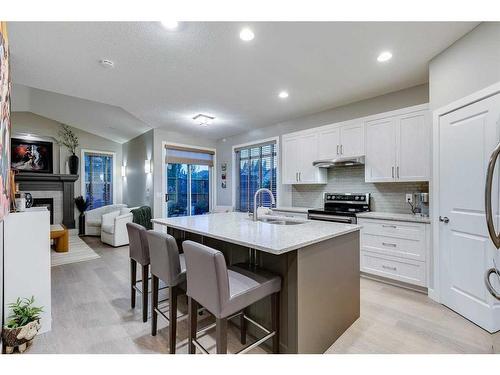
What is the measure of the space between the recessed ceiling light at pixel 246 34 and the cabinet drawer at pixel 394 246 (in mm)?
2695

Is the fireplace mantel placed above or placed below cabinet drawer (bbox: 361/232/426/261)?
above

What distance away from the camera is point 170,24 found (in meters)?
2.03

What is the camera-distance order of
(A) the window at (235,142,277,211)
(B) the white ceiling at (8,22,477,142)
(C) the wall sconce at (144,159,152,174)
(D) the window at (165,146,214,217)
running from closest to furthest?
(B) the white ceiling at (8,22,477,142)
(A) the window at (235,142,277,211)
(C) the wall sconce at (144,159,152,174)
(D) the window at (165,146,214,217)

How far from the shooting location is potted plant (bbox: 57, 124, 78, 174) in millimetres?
6586

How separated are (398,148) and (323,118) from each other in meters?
1.47

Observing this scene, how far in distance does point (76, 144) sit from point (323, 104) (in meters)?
6.72

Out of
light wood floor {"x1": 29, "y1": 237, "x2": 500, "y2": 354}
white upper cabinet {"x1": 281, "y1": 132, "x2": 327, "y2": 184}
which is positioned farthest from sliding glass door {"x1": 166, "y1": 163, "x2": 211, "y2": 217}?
light wood floor {"x1": 29, "y1": 237, "x2": 500, "y2": 354}

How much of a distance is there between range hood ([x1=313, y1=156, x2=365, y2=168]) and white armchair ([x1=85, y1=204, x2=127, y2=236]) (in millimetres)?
5322

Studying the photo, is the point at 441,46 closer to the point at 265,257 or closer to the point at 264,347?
the point at 265,257

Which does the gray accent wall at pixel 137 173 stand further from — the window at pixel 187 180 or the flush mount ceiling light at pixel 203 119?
the flush mount ceiling light at pixel 203 119

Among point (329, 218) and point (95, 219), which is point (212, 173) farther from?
point (329, 218)

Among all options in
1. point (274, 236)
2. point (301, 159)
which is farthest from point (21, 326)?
point (301, 159)

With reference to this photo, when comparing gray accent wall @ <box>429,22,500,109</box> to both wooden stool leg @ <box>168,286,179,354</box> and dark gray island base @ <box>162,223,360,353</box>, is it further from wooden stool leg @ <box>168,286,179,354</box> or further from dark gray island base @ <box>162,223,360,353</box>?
wooden stool leg @ <box>168,286,179,354</box>
